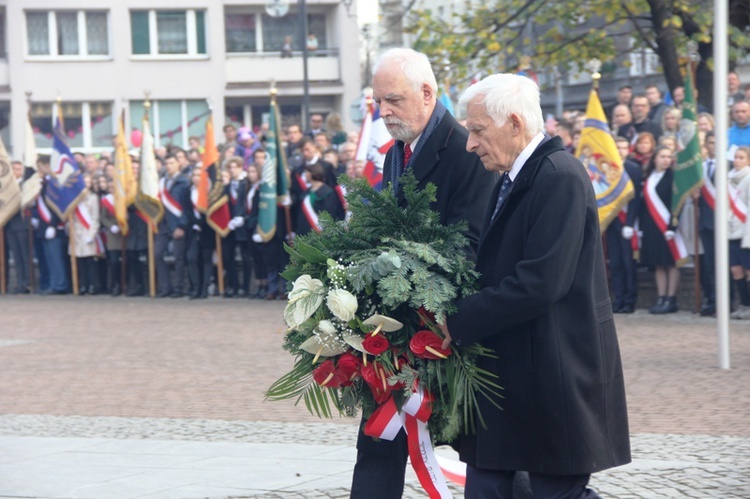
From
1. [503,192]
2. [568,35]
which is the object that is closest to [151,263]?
[568,35]

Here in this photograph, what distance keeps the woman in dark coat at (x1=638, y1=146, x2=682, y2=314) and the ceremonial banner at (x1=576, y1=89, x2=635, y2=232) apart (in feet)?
0.85

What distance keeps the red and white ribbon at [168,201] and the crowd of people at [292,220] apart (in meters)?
0.02

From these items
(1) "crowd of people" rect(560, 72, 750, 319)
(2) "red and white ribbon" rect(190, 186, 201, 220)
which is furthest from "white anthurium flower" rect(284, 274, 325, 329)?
(2) "red and white ribbon" rect(190, 186, 201, 220)

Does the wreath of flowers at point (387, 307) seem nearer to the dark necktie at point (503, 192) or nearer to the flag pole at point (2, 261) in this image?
the dark necktie at point (503, 192)

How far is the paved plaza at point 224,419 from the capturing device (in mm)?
A: 6676

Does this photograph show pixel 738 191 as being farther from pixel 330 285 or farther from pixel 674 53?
pixel 330 285

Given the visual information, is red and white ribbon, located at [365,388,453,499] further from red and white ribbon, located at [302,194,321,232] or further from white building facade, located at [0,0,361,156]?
white building facade, located at [0,0,361,156]

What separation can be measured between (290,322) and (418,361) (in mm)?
451

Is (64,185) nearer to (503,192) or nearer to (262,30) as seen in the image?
(503,192)

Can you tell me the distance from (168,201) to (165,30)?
31.6 meters

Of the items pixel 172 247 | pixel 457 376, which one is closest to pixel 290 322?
pixel 457 376

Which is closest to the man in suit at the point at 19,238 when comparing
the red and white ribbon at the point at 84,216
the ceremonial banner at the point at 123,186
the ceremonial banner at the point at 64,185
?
the ceremonial banner at the point at 64,185

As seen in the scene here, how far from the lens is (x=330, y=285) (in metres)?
4.47

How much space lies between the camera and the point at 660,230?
15.1 meters
